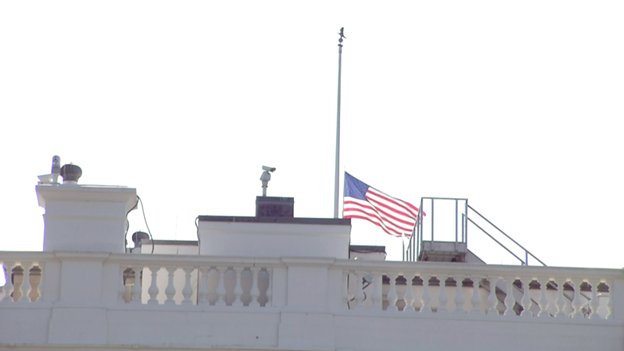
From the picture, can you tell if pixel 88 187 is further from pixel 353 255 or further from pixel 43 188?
pixel 353 255

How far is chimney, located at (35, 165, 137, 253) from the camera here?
18.8 metres

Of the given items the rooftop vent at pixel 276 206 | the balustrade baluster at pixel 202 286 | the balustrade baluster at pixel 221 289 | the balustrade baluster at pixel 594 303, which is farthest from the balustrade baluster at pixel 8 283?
the balustrade baluster at pixel 594 303

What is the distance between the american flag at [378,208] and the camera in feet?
80.3

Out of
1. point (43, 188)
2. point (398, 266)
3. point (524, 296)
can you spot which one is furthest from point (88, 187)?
point (524, 296)

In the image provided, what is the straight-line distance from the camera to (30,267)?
60.8 ft

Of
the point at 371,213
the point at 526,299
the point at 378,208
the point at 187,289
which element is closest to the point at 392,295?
the point at 526,299

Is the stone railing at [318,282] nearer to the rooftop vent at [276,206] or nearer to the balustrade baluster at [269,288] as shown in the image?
the balustrade baluster at [269,288]

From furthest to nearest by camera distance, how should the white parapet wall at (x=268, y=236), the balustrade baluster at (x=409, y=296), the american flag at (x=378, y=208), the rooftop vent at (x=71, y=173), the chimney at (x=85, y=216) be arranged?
the american flag at (x=378, y=208), the white parapet wall at (x=268, y=236), the rooftop vent at (x=71, y=173), the chimney at (x=85, y=216), the balustrade baluster at (x=409, y=296)

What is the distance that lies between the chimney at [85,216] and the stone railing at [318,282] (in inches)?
14.9

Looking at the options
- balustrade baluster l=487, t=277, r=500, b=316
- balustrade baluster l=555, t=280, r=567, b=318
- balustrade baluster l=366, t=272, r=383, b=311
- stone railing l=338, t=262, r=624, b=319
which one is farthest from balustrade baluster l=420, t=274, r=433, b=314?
balustrade baluster l=555, t=280, r=567, b=318

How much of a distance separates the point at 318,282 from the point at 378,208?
6.56 m

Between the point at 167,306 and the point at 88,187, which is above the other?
the point at 88,187

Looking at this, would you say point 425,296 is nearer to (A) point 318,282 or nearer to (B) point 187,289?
(A) point 318,282

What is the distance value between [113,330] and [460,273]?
3680 millimetres
